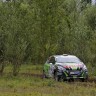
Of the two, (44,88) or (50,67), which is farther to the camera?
(50,67)

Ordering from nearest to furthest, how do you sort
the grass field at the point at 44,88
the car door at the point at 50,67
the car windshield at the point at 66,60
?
1. the grass field at the point at 44,88
2. the car windshield at the point at 66,60
3. the car door at the point at 50,67

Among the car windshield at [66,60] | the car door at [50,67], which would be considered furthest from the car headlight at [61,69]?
the car door at [50,67]

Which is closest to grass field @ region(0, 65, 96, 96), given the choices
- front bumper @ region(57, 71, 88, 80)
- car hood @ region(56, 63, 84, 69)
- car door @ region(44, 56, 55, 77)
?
front bumper @ region(57, 71, 88, 80)

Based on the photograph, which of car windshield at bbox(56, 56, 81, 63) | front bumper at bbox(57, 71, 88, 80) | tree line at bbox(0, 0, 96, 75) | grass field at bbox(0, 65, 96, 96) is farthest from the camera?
tree line at bbox(0, 0, 96, 75)

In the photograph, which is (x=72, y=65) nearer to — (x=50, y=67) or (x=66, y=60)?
(x=66, y=60)

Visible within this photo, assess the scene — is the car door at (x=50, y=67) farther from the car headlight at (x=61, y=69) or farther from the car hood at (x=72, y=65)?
the car hood at (x=72, y=65)

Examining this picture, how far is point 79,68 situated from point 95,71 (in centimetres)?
620

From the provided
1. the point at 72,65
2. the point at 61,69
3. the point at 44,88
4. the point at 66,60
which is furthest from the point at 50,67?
the point at 44,88

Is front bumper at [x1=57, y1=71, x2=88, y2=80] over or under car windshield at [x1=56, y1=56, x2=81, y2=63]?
under

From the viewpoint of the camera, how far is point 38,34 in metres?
32.3

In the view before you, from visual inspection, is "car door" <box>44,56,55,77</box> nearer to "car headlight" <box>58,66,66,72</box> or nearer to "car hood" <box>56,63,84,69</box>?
"car headlight" <box>58,66,66,72</box>

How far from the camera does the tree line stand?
966 inches

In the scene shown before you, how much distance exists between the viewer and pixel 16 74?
2458 centimetres

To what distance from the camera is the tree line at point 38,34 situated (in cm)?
2455
